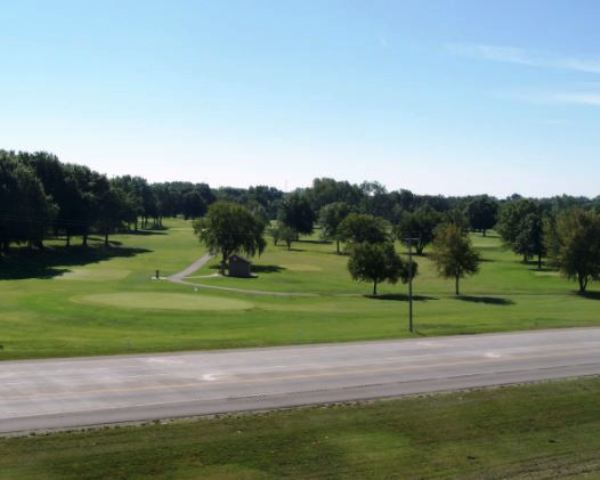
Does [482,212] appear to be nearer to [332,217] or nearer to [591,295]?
[332,217]

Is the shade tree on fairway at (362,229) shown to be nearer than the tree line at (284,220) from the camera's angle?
No

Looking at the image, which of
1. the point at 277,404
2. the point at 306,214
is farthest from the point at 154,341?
the point at 306,214

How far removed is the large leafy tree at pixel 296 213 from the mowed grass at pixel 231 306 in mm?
50618

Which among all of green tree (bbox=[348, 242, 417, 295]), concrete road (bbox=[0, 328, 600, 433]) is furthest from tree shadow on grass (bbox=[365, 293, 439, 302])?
concrete road (bbox=[0, 328, 600, 433])

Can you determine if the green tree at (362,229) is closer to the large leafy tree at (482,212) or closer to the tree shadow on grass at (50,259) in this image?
the tree shadow on grass at (50,259)

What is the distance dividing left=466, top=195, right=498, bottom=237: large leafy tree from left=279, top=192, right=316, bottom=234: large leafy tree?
167ft

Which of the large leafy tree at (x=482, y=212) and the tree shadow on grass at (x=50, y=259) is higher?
the large leafy tree at (x=482, y=212)

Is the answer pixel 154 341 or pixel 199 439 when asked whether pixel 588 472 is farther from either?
pixel 154 341

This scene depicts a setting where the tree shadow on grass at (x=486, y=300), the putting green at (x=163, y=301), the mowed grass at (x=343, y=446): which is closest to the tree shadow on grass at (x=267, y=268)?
the tree shadow on grass at (x=486, y=300)

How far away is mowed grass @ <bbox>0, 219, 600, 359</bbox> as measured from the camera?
1590 inches

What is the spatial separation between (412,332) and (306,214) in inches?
4872

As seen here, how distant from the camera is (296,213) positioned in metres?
165

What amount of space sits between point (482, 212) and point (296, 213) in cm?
5796

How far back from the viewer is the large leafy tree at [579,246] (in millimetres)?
83062
